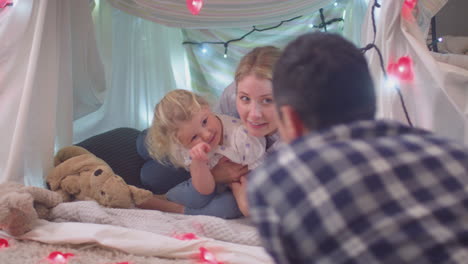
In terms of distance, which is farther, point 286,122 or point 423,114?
point 423,114

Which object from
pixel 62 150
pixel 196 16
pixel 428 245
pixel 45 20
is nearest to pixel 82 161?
pixel 62 150

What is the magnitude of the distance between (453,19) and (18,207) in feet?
7.55

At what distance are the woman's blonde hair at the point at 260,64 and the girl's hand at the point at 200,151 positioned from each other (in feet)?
0.78

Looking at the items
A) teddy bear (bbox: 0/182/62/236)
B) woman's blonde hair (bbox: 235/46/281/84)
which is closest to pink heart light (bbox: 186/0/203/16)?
woman's blonde hair (bbox: 235/46/281/84)

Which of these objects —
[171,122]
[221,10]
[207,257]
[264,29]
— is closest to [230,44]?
[264,29]

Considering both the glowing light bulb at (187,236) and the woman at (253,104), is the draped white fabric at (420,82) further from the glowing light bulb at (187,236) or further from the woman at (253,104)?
the glowing light bulb at (187,236)

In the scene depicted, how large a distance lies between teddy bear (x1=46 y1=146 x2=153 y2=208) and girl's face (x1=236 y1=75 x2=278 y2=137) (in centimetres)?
48

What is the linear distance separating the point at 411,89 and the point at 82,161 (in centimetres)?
116

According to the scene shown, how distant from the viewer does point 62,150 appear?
1.69 m

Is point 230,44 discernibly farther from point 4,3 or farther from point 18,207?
point 18,207

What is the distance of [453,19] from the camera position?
239 centimetres

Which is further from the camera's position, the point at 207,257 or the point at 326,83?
the point at 207,257

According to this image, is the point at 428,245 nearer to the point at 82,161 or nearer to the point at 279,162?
the point at 279,162

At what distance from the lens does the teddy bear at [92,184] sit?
150 centimetres
